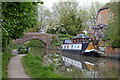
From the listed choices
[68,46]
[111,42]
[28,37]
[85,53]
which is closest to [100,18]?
[68,46]

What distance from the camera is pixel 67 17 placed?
36500 millimetres

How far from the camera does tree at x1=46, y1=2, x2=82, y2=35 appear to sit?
3611 cm

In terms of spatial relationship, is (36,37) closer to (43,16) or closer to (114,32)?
(43,16)

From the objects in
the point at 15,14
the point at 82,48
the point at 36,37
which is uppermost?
the point at 15,14

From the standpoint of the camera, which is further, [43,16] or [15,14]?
[43,16]

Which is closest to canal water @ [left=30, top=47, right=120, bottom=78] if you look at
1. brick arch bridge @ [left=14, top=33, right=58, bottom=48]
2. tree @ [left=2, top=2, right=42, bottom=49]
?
tree @ [left=2, top=2, right=42, bottom=49]

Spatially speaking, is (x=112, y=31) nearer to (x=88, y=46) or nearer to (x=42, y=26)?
(x=88, y=46)

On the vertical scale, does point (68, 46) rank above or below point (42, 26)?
below

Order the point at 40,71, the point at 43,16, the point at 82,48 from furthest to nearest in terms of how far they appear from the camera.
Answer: the point at 43,16 < the point at 82,48 < the point at 40,71

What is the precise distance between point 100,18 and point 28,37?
15.7 meters

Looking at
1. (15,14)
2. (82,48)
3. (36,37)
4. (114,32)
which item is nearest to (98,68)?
(114,32)

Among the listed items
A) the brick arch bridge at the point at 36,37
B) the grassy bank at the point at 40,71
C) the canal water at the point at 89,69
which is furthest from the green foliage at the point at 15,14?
the brick arch bridge at the point at 36,37

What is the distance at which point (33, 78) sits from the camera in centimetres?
669

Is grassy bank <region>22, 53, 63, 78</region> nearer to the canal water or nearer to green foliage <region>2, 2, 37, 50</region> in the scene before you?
the canal water
